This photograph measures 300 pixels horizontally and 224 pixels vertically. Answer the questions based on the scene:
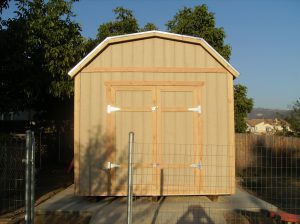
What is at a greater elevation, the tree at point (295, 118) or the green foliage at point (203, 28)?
the green foliage at point (203, 28)

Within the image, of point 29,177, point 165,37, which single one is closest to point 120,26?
point 165,37

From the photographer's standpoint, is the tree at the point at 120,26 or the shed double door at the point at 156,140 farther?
the tree at the point at 120,26

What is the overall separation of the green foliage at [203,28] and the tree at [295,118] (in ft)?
18.9

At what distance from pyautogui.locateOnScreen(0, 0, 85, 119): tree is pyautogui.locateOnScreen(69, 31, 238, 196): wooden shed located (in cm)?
541

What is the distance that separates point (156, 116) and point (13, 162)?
3955mm

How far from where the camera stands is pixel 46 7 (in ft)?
49.1

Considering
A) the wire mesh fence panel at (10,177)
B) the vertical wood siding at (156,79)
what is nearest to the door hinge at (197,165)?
the vertical wood siding at (156,79)

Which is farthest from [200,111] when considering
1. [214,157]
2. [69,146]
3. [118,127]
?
[69,146]

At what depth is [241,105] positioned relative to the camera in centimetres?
2452

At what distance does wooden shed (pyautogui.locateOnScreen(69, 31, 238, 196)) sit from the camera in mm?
9156

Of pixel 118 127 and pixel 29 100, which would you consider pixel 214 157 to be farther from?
pixel 29 100

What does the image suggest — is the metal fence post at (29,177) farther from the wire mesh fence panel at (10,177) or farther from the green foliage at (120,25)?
the green foliage at (120,25)

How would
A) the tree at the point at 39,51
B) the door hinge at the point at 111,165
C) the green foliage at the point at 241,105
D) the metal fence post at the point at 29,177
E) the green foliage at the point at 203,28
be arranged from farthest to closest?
the green foliage at the point at 241,105, the green foliage at the point at 203,28, the tree at the point at 39,51, the door hinge at the point at 111,165, the metal fence post at the point at 29,177

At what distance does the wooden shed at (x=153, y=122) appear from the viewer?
9156 millimetres
